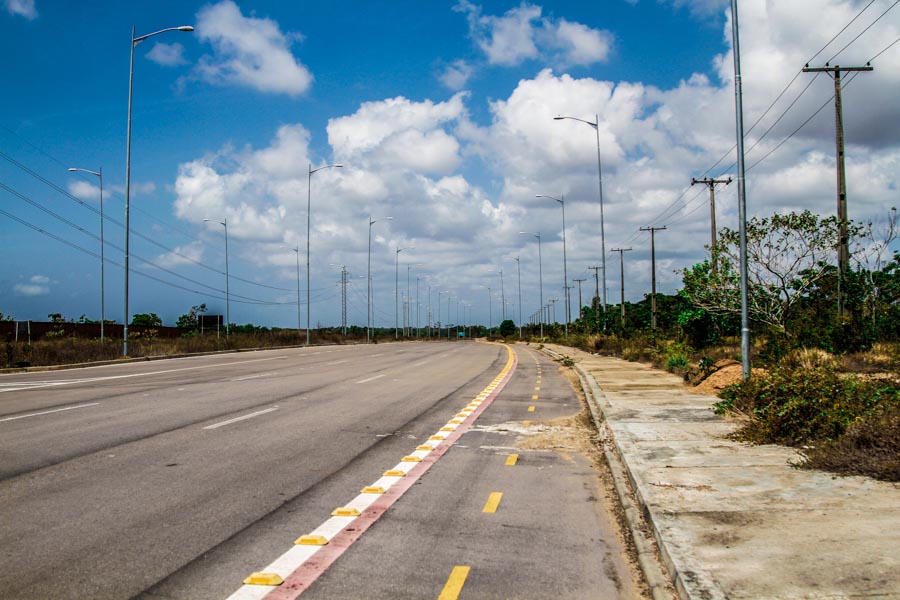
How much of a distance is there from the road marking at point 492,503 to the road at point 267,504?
0.25 ft

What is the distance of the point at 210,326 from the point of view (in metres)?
57.5

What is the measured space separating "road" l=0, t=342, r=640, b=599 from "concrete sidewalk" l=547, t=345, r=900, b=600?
527 mm

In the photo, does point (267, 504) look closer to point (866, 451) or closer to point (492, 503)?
point (492, 503)

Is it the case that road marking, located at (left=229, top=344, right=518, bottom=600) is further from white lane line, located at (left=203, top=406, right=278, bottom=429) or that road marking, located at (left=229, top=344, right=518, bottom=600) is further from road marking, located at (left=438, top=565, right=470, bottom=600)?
white lane line, located at (left=203, top=406, right=278, bottom=429)

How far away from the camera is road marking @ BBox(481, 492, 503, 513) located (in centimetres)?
676

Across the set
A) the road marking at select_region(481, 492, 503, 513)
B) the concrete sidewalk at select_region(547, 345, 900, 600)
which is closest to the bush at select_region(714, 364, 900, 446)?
the concrete sidewalk at select_region(547, 345, 900, 600)

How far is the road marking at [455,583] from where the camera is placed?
4.62 metres

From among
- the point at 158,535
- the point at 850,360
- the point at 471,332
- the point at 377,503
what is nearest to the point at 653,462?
the point at 377,503

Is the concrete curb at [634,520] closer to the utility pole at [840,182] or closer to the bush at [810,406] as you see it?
the bush at [810,406]

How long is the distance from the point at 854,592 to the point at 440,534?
2.99 m

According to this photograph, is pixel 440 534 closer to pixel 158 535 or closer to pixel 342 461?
→ pixel 158 535

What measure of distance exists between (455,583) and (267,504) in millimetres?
2587

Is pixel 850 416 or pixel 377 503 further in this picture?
pixel 850 416

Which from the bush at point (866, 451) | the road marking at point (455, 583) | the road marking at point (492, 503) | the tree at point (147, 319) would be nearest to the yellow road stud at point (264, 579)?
the road marking at point (455, 583)
